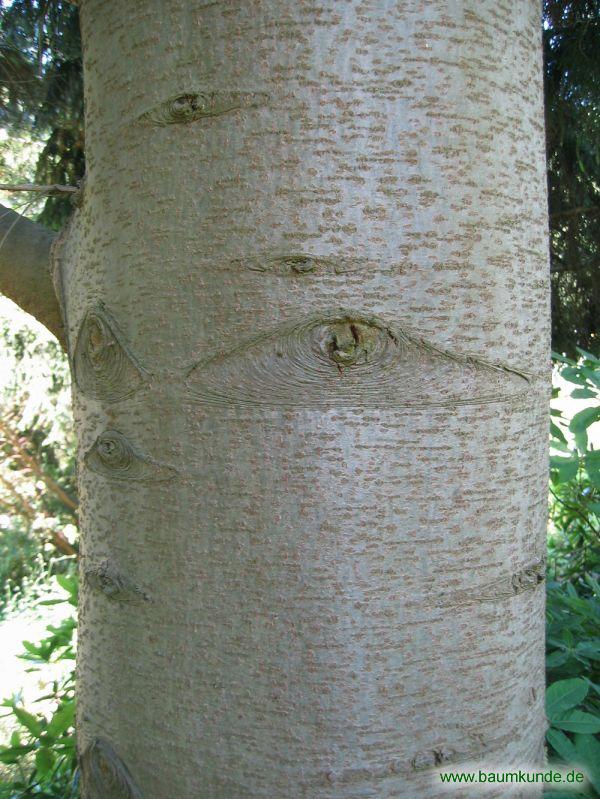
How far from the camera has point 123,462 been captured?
2.88 feet

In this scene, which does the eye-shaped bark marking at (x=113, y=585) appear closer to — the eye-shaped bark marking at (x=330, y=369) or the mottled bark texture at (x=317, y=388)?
the mottled bark texture at (x=317, y=388)

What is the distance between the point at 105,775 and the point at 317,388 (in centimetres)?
59

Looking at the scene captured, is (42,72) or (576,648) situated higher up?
(42,72)

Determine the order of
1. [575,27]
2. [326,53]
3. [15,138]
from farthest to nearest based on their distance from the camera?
[15,138]
[575,27]
[326,53]

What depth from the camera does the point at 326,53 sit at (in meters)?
0.77

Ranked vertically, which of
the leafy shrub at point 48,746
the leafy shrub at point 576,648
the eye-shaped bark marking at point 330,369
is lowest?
the leafy shrub at point 48,746

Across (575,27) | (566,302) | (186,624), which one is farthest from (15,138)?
(186,624)

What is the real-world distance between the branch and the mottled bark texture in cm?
43

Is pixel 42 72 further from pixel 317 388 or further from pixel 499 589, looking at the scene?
pixel 499 589

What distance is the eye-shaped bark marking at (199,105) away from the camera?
0.78 meters

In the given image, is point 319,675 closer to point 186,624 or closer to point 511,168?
point 186,624

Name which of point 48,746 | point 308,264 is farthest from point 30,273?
point 48,746

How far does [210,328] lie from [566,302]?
2358 millimetres

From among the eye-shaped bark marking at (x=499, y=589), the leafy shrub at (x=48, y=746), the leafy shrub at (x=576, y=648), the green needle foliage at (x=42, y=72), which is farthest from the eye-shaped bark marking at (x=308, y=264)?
the green needle foliage at (x=42, y=72)
